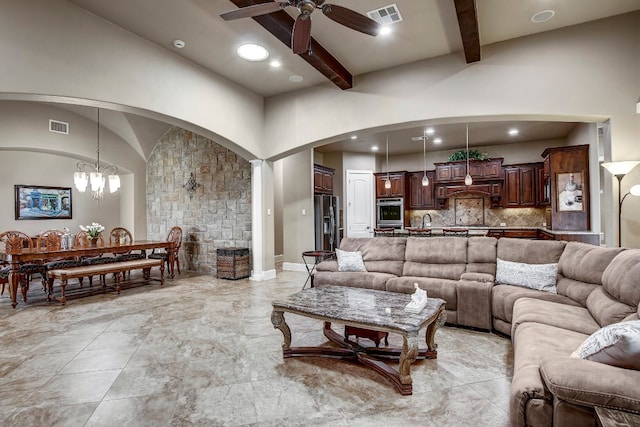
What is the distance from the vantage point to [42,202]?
23.8 feet

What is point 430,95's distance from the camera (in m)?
4.59

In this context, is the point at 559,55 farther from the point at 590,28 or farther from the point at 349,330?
the point at 349,330

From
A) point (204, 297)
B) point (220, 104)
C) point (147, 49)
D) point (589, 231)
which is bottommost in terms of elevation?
point (204, 297)

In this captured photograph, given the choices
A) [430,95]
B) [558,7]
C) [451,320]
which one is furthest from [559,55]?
[451,320]

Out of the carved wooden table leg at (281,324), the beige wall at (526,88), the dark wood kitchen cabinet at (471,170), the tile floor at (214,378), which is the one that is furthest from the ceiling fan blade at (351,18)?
the dark wood kitchen cabinet at (471,170)

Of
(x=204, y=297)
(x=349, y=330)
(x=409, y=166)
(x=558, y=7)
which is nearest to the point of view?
(x=349, y=330)

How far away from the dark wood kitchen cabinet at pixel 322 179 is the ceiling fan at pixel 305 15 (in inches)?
183

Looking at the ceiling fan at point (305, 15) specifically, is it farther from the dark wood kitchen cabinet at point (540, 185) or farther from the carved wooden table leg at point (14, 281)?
the dark wood kitchen cabinet at point (540, 185)

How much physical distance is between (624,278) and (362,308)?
5.94ft

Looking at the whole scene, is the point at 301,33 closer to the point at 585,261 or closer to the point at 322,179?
the point at 585,261

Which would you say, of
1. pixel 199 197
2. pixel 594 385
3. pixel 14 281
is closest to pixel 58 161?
pixel 199 197

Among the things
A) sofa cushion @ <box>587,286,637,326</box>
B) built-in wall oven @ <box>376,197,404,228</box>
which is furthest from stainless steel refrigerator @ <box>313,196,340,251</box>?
sofa cushion @ <box>587,286,637,326</box>

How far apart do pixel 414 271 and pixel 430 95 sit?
245 cm

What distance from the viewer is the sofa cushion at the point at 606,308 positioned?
7.00 ft
